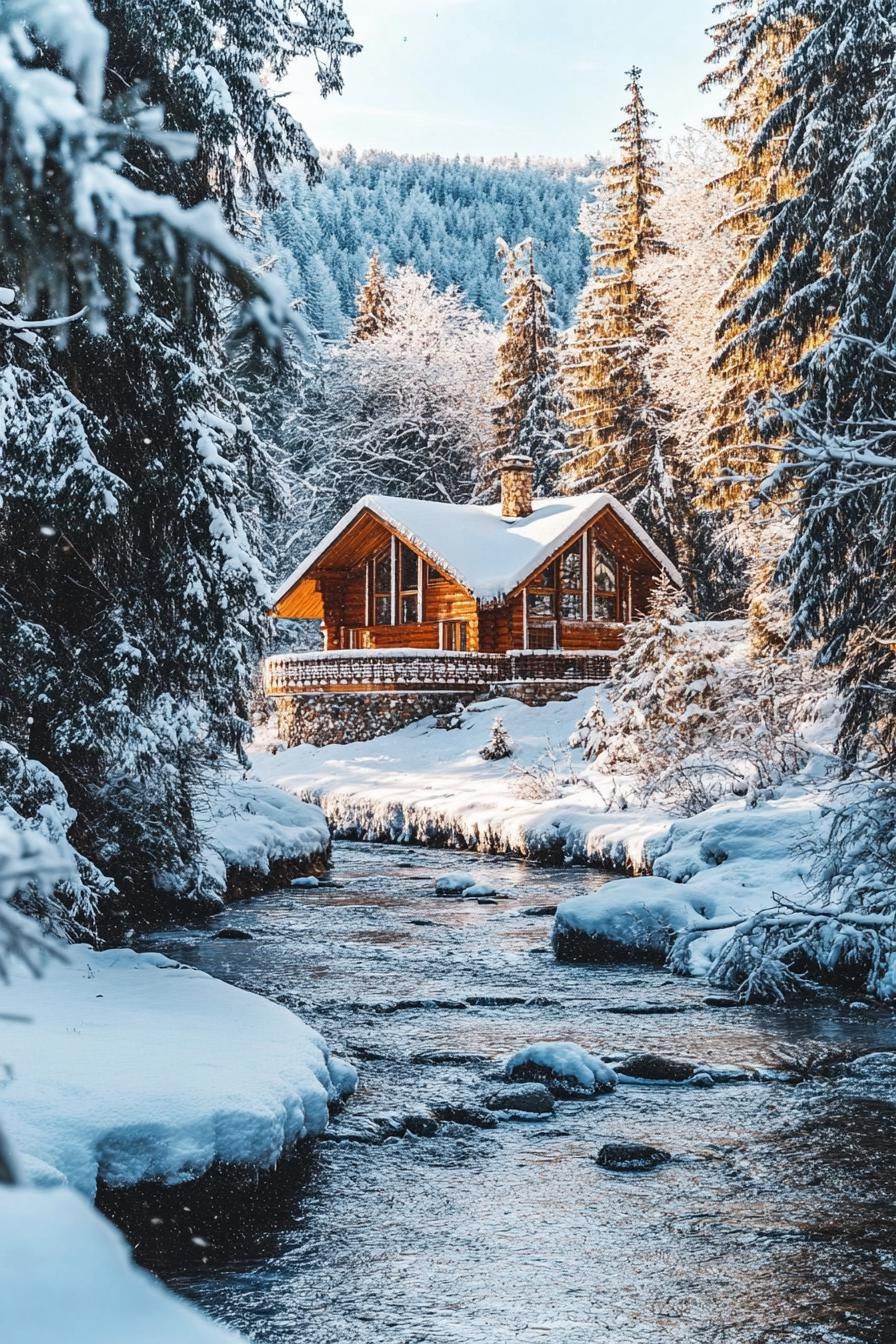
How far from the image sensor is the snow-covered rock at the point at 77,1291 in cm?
147

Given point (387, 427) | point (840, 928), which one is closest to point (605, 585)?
point (387, 427)

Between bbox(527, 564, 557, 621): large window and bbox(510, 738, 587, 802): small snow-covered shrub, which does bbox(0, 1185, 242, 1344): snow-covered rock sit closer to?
bbox(510, 738, 587, 802): small snow-covered shrub

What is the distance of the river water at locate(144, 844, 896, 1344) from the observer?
205 inches

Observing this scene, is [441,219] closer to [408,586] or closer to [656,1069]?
[408,586]

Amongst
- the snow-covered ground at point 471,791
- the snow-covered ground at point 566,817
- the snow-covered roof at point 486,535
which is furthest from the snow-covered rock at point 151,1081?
the snow-covered roof at point 486,535

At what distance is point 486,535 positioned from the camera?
120 ft

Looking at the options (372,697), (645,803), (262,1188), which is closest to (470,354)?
(372,697)

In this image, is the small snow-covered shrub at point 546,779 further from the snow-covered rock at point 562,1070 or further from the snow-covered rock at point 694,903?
the snow-covered rock at point 562,1070

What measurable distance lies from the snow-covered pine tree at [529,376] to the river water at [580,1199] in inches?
1465

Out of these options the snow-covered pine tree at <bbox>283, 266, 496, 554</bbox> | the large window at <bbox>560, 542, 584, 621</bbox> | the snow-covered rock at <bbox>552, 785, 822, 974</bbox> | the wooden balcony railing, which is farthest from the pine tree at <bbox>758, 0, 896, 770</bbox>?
the snow-covered pine tree at <bbox>283, 266, 496, 554</bbox>

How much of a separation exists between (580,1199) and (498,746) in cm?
2156

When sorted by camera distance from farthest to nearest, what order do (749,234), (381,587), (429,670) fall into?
(381,587) < (429,670) < (749,234)

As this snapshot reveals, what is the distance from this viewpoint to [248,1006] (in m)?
8.05

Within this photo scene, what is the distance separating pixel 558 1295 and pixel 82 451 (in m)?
5.93
